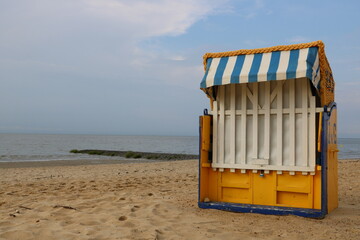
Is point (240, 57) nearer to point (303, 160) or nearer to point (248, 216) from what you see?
point (303, 160)

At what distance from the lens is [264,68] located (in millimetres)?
5699

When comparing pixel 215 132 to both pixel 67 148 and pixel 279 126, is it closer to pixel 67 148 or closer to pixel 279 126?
pixel 279 126

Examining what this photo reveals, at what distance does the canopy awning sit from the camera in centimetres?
546

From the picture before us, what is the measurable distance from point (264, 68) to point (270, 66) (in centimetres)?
10

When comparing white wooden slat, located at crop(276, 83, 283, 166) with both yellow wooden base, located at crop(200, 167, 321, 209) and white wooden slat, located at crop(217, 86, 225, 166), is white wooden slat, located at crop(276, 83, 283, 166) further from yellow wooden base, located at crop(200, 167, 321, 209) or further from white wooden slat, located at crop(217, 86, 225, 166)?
white wooden slat, located at crop(217, 86, 225, 166)

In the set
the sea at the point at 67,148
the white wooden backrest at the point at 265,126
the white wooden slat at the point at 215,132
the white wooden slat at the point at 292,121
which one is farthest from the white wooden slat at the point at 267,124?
the sea at the point at 67,148

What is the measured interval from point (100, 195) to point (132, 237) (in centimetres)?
357

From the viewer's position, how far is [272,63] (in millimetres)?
5746

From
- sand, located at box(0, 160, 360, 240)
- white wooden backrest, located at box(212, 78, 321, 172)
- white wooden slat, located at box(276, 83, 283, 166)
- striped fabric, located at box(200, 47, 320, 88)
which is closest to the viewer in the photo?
sand, located at box(0, 160, 360, 240)

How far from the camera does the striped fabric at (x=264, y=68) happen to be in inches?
214

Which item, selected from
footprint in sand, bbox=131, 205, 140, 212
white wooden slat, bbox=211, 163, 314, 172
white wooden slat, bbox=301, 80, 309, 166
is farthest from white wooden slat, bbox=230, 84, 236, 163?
footprint in sand, bbox=131, 205, 140, 212

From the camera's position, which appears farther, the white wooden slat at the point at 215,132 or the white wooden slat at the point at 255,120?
the white wooden slat at the point at 215,132

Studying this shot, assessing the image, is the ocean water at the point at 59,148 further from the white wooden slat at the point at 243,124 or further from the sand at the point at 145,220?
the white wooden slat at the point at 243,124

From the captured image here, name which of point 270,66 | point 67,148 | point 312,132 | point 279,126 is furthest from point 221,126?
point 67,148
